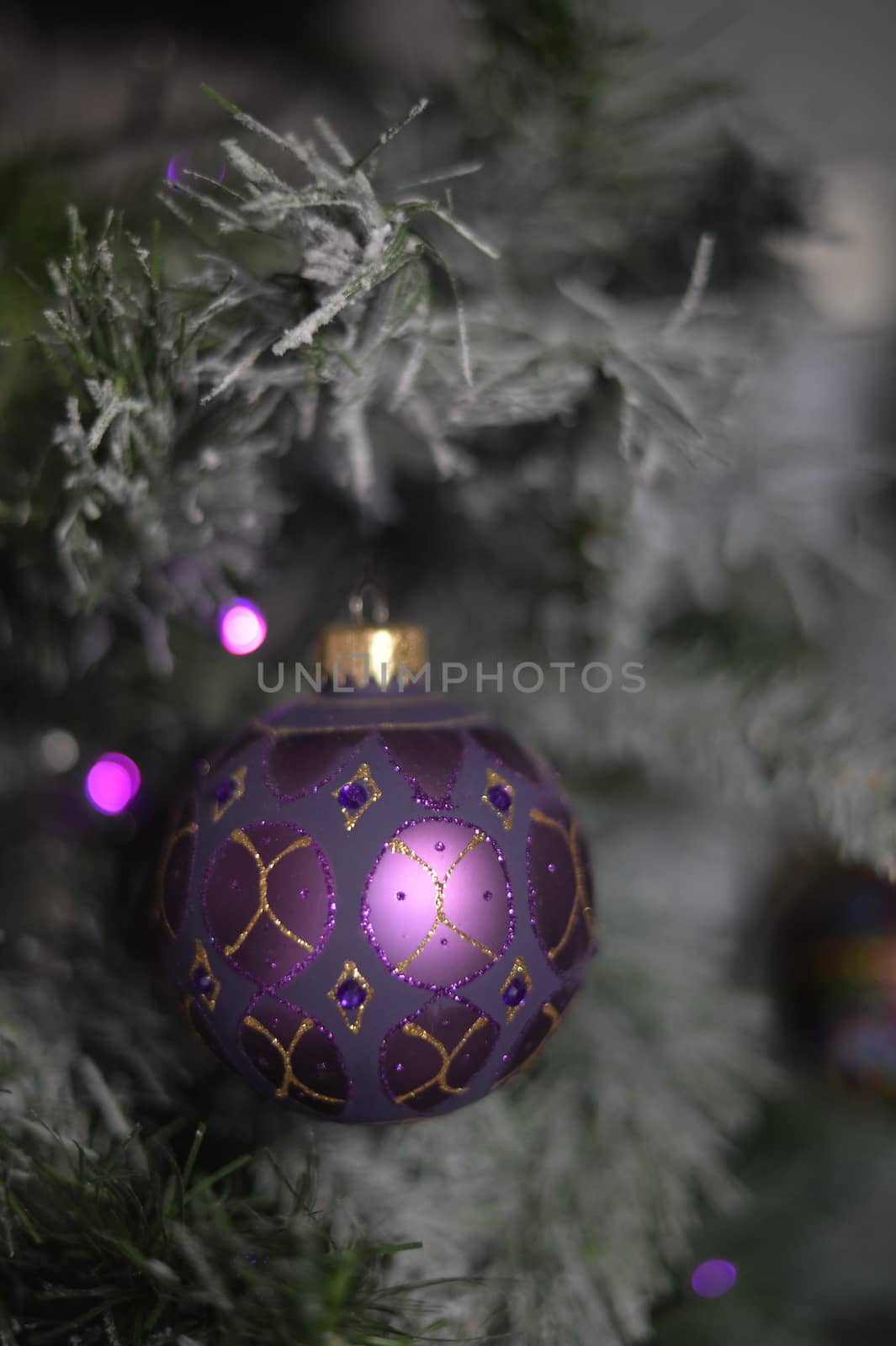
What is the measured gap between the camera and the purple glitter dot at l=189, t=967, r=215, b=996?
337 millimetres

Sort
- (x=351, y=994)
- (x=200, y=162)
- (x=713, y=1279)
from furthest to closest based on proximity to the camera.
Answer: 1. (x=713, y=1279)
2. (x=200, y=162)
3. (x=351, y=994)

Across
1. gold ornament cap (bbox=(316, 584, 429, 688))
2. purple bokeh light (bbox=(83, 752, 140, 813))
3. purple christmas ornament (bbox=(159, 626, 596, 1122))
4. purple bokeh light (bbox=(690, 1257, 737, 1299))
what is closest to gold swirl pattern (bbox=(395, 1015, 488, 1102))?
purple christmas ornament (bbox=(159, 626, 596, 1122))

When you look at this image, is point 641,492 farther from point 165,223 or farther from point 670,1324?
point 670,1324

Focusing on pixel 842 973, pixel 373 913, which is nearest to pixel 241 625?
pixel 373 913

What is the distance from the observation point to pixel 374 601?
0.41 metres

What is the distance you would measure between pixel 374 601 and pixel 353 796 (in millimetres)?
108

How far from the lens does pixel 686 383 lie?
461 mm

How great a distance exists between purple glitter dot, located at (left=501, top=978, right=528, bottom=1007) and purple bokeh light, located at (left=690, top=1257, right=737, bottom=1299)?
38 centimetres

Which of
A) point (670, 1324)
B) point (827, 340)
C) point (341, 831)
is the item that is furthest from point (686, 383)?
point (670, 1324)

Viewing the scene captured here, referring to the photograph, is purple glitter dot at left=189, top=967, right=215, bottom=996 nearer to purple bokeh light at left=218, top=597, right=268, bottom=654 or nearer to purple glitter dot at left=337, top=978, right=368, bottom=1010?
purple glitter dot at left=337, top=978, right=368, bottom=1010

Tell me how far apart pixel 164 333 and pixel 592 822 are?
0.46 metres

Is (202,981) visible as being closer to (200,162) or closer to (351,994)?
(351,994)

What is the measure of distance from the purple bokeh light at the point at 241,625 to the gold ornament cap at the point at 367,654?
101 millimetres

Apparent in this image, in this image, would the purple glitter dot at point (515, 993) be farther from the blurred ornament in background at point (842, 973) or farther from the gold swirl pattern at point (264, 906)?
the blurred ornament in background at point (842, 973)
